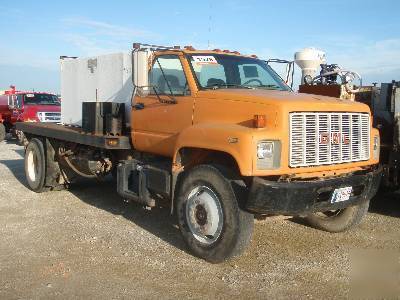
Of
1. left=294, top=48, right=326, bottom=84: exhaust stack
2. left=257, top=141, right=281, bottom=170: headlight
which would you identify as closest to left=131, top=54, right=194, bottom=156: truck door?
left=257, top=141, right=281, bottom=170: headlight

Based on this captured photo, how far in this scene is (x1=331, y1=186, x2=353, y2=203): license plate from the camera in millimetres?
5188

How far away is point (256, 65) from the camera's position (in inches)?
264

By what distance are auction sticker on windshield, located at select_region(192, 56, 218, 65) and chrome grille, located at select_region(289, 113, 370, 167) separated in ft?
5.63

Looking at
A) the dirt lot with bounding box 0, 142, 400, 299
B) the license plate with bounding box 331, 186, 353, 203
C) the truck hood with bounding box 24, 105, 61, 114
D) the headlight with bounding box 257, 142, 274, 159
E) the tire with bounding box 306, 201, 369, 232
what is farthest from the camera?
the truck hood with bounding box 24, 105, 61, 114

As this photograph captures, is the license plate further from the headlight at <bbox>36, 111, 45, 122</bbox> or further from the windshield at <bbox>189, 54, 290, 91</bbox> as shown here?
the headlight at <bbox>36, 111, 45, 122</bbox>

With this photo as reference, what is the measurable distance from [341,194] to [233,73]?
214 centimetres

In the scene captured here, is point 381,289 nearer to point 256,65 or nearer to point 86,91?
point 256,65

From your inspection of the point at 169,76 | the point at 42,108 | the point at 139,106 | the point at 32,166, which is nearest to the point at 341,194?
the point at 169,76

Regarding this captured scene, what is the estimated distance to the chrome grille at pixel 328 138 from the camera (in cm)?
492

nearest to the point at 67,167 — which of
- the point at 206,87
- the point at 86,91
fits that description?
the point at 86,91

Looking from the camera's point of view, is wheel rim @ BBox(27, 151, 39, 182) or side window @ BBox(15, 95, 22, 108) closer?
wheel rim @ BBox(27, 151, 39, 182)

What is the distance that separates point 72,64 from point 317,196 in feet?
18.8

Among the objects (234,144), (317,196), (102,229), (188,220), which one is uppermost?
(234,144)

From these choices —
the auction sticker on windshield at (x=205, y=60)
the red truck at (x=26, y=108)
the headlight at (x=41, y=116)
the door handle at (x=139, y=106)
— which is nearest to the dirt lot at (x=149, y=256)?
the door handle at (x=139, y=106)
